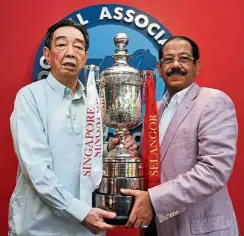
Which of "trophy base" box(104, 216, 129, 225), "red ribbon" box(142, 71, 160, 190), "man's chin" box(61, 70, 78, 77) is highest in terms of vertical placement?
"man's chin" box(61, 70, 78, 77)

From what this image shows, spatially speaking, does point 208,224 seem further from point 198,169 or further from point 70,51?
point 70,51

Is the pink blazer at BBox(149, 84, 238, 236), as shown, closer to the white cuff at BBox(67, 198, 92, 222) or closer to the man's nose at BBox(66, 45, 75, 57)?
the white cuff at BBox(67, 198, 92, 222)

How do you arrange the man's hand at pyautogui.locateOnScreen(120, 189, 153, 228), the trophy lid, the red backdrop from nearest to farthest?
the man's hand at pyautogui.locateOnScreen(120, 189, 153, 228)
the trophy lid
the red backdrop

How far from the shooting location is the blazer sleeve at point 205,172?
1.23 meters

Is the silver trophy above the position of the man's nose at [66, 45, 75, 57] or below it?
below

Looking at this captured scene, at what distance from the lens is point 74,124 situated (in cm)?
144

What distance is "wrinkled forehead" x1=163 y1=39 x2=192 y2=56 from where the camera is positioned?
1.44 metres

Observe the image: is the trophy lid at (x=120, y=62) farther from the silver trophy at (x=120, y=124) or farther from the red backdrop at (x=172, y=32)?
the red backdrop at (x=172, y=32)

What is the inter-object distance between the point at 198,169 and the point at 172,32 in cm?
93

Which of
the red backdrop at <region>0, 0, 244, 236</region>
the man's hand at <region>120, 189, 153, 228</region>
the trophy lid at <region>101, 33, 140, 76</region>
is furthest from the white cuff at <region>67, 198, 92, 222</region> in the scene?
the red backdrop at <region>0, 0, 244, 236</region>
